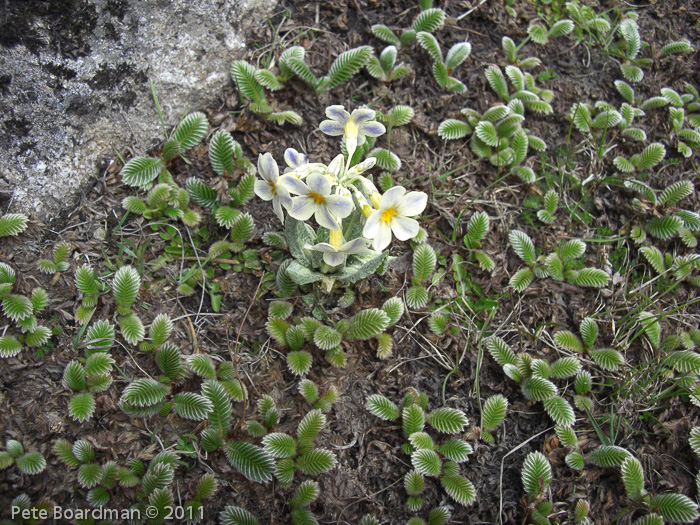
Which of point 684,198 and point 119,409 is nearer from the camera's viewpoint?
point 119,409

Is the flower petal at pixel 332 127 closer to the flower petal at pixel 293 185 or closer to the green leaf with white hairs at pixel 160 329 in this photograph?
the flower petal at pixel 293 185

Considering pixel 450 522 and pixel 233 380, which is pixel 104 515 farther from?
pixel 450 522

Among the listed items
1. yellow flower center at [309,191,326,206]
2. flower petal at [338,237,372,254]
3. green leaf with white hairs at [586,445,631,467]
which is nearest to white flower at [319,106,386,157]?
yellow flower center at [309,191,326,206]

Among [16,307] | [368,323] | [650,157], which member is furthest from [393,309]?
[650,157]

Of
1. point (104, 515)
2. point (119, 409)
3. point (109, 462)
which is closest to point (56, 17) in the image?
point (119, 409)

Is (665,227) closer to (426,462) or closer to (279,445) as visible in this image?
(426,462)

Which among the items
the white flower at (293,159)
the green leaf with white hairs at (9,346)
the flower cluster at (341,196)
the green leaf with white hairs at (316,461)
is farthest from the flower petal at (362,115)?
the green leaf with white hairs at (9,346)
